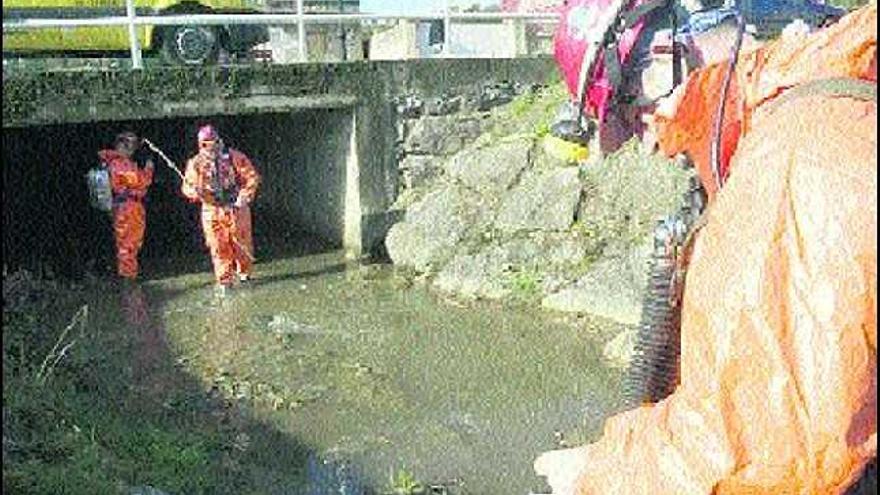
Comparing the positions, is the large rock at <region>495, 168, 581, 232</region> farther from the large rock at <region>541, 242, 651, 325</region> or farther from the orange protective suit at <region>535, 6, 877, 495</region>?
the orange protective suit at <region>535, 6, 877, 495</region>

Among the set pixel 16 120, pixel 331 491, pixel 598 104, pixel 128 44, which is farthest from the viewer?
pixel 128 44

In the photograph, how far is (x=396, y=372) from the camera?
8.20 m

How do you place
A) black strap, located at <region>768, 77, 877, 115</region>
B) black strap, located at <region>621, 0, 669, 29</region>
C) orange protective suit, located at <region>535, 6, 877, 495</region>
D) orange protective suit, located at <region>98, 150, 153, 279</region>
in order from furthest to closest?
orange protective suit, located at <region>98, 150, 153, 279</region>, black strap, located at <region>621, 0, 669, 29</region>, black strap, located at <region>768, 77, 877, 115</region>, orange protective suit, located at <region>535, 6, 877, 495</region>

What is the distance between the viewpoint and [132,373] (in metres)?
8.00

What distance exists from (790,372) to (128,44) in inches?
505

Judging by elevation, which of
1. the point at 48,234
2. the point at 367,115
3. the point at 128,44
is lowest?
the point at 48,234

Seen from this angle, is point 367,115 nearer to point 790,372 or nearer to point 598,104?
point 598,104

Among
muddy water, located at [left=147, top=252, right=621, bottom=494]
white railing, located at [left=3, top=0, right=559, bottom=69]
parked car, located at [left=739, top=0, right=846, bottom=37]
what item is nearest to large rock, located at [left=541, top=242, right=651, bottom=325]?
muddy water, located at [left=147, top=252, right=621, bottom=494]

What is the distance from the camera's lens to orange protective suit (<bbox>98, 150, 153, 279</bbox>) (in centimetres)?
1137

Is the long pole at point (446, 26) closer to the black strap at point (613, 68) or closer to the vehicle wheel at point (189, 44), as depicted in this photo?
the vehicle wheel at point (189, 44)

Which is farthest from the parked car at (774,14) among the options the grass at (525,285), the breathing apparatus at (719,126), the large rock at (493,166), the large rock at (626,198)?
the large rock at (493,166)

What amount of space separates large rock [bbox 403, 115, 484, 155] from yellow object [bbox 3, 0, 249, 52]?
305 centimetres

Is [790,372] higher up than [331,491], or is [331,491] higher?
[790,372]

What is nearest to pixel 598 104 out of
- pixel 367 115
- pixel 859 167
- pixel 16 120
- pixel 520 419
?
pixel 859 167
